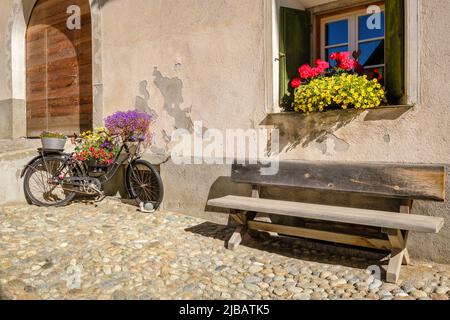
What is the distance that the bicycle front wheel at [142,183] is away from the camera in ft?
19.2

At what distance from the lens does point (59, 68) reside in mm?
7762

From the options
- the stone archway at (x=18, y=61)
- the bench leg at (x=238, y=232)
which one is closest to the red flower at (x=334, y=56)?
the bench leg at (x=238, y=232)

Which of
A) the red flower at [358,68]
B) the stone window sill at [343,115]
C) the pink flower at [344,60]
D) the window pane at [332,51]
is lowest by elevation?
the stone window sill at [343,115]

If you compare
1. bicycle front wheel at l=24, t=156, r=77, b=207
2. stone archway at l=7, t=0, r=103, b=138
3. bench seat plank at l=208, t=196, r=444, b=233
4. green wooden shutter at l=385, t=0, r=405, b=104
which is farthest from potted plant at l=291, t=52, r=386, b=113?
stone archway at l=7, t=0, r=103, b=138

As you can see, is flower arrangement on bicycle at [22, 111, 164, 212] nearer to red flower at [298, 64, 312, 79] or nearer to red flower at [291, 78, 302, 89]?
red flower at [291, 78, 302, 89]

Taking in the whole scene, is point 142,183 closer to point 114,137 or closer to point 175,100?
point 114,137

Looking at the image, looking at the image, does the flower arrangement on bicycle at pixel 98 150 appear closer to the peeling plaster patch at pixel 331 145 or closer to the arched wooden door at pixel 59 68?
the arched wooden door at pixel 59 68

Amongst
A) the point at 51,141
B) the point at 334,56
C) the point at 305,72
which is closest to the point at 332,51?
the point at 334,56

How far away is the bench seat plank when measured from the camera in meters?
3.07

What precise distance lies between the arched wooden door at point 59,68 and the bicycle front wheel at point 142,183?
5.92 feet

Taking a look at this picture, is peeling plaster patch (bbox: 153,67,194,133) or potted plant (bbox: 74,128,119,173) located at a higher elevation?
peeling plaster patch (bbox: 153,67,194,133)

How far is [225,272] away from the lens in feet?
11.3

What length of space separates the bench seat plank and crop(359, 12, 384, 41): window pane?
6.78 ft

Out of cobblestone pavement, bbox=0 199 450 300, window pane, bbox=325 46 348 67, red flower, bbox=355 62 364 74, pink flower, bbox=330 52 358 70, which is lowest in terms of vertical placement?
cobblestone pavement, bbox=0 199 450 300
